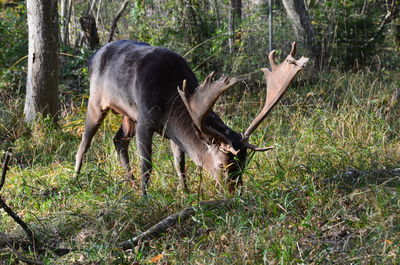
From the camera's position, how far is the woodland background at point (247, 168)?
4.14 m

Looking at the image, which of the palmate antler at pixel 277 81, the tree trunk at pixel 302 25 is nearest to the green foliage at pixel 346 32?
the tree trunk at pixel 302 25

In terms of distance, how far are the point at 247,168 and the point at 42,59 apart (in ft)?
12.7

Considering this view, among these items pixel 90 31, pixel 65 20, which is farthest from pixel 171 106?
pixel 65 20

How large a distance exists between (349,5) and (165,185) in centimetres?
689

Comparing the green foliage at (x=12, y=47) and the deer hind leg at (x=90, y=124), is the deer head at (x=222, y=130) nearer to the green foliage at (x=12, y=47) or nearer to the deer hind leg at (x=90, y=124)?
the deer hind leg at (x=90, y=124)

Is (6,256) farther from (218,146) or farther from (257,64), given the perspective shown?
(257,64)

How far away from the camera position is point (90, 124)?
668 cm

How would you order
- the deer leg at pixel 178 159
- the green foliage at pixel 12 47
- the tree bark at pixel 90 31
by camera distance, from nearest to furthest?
1. the deer leg at pixel 178 159
2. the green foliage at pixel 12 47
3. the tree bark at pixel 90 31

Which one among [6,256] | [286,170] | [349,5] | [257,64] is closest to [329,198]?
[286,170]

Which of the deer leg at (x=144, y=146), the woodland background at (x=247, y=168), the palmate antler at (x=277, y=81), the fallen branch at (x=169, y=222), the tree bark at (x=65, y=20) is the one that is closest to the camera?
the woodland background at (x=247, y=168)

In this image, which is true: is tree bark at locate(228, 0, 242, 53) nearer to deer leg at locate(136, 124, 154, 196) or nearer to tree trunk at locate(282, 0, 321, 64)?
tree trunk at locate(282, 0, 321, 64)

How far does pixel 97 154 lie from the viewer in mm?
7074

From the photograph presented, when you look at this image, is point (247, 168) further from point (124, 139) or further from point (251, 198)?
point (124, 139)

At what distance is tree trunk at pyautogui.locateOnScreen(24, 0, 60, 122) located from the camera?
7984 mm
